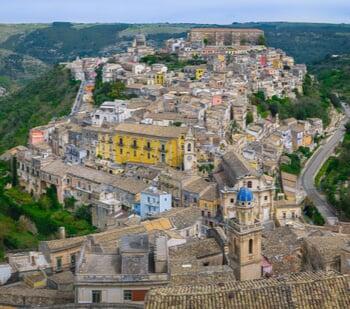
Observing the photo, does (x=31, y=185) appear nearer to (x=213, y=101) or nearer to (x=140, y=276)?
(x=213, y=101)

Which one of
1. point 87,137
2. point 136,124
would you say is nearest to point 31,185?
point 87,137

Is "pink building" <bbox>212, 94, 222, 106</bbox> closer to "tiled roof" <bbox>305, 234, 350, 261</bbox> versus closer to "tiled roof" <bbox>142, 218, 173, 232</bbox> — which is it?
"tiled roof" <bbox>142, 218, 173, 232</bbox>

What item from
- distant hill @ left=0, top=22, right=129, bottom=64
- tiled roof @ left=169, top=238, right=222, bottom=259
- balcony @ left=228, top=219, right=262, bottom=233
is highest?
balcony @ left=228, top=219, right=262, bottom=233

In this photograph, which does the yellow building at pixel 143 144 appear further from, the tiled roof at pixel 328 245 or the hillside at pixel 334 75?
the hillside at pixel 334 75

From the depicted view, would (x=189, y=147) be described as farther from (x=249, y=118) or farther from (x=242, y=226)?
(x=242, y=226)

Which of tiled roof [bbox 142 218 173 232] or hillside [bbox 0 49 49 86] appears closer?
tiled roof [bbox 142 218 173 232]

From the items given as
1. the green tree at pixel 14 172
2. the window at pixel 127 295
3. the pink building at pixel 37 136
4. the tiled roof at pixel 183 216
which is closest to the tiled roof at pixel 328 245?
the tiled roof at pixel 183 216

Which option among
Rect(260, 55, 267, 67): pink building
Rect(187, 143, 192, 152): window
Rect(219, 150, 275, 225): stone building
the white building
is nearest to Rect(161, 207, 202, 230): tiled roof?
Rect(219, 150, 275, 225): stone building
